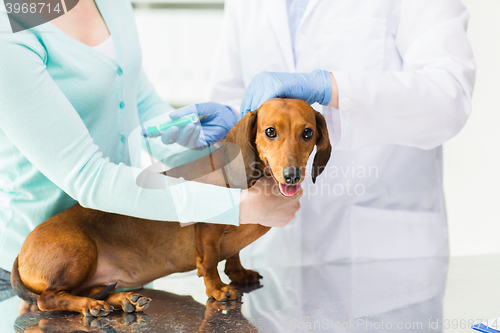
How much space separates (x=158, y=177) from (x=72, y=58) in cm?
32

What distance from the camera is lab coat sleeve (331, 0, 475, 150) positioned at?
1.10 metres

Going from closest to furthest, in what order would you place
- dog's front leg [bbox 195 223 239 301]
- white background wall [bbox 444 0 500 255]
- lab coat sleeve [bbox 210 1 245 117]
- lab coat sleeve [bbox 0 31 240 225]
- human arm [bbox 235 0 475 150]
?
lab coat sleeve [bbox 0 31 240 225] → dog's front leg [bbox 195 223 239 301] → human arm [bbox 235 0 475 150] → lab coat sleeve [bbox 210 1 245 117] → white background wall [bbox 444 0 500 255]

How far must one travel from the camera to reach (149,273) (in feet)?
3.50

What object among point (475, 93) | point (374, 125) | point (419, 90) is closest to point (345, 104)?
point (374, 125)

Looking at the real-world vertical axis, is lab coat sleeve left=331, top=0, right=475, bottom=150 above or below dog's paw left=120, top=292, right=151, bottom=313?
above

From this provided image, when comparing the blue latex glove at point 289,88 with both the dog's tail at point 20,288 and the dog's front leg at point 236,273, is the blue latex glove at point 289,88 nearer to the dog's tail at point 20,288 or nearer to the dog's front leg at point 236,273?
the dog's front leg at point 236,273

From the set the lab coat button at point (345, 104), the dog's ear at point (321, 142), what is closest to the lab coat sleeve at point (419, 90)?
the lab coat button at point (345, 104)

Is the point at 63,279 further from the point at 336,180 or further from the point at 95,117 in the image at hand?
the point at 336,180

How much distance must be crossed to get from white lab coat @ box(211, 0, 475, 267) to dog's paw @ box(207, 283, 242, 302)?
0.44 metres

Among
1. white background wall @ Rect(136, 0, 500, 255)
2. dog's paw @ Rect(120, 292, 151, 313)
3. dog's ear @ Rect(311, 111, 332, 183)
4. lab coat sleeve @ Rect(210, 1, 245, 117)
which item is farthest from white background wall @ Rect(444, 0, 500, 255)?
dog's paw @ Rect(120, 292, 151, 313)

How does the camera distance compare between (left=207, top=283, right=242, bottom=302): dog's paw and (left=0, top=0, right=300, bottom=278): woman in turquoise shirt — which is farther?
(left=207, top=283, right=242, bottom=302): dog's paw

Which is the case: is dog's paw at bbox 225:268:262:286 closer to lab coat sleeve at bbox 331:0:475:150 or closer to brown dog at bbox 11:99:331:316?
brown dog at bbox 11:99:331:316

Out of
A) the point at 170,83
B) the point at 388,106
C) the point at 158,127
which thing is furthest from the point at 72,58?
the point at 170,83

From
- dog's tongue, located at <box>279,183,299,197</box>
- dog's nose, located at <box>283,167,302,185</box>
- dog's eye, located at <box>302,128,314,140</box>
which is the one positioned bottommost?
dog's tongue, located at <box>279,183,299,197</box>
